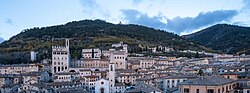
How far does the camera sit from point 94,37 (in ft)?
346

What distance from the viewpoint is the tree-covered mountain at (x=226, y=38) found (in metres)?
117

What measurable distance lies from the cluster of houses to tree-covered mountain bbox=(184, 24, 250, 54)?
45796mm

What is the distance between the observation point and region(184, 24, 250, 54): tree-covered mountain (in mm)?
116537

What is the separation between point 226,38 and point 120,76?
316ft

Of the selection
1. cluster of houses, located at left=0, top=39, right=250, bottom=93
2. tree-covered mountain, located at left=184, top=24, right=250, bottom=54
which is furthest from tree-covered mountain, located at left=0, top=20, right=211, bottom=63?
cluster of houses, located at left=0, top=39, right=250, bottom=93

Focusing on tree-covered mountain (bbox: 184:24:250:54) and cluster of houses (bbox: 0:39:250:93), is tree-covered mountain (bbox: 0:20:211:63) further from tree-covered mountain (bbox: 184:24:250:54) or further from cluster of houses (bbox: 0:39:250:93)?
cluster of houses (bbox: 0:39:250:93)

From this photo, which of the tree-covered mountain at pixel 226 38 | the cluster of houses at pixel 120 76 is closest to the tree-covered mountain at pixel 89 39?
the tree-covered mountain at pixel 226 38

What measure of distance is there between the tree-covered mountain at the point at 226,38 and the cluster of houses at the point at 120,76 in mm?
45796

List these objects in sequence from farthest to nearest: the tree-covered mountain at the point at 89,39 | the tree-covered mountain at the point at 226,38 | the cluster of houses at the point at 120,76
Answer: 1. the tree-covered mountain at the point at 226,38
2. the tree-covered mountain at the point at 89,39
3. the cluster of houses at the point at 120,76

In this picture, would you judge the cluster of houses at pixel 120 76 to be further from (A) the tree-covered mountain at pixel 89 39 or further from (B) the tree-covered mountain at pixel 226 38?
(B) the tree-covered mountain at pixel 226 38

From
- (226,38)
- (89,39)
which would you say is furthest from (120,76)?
(226,38)

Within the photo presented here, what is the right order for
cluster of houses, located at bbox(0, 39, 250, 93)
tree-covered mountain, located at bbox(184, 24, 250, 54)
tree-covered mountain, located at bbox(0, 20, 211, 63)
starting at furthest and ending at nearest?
tree-covered mountain, located at bbox(184, 24, 250, 54) < tree-covered mountain, located at bbox(0, 20, 211, 63) < cluster of houses, located at bbox(0, 39, 250, 93)

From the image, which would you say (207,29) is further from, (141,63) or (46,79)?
(46,79)

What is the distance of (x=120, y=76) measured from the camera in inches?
2157
